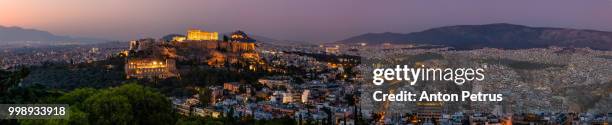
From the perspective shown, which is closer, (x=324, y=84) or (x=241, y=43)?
(x=324, y=84)

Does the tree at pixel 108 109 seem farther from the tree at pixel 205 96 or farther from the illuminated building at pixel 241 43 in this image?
the illuminated building at pixel 241 43

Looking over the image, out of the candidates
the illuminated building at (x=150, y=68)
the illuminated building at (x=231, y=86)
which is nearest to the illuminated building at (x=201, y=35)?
the illuminated building at (x=150, y=68)

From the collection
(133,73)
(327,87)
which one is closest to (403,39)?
(327,87)

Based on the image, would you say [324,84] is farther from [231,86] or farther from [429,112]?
[429,112]

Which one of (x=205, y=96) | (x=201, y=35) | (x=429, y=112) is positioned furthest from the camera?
(x=201, y=35)

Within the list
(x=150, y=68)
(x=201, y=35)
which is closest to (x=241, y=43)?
(x=201, y=35)

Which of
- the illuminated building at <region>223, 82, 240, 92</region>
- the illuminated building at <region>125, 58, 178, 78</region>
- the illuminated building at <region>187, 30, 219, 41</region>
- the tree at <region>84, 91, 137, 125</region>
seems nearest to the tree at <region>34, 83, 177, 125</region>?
the tree at <region>84, 91, 137, 125</region>
